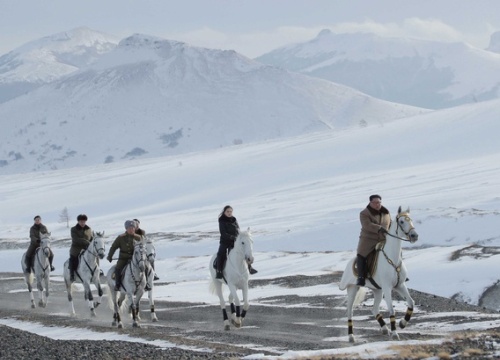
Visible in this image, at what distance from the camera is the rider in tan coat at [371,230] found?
21.3 metres

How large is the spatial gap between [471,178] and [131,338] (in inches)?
Answer: 3541

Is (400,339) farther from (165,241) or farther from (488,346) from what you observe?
A: (165,241)

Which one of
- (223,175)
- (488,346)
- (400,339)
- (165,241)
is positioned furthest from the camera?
(223,175)

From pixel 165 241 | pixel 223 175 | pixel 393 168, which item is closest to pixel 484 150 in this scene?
pixel 393 168

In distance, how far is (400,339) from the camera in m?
19.7

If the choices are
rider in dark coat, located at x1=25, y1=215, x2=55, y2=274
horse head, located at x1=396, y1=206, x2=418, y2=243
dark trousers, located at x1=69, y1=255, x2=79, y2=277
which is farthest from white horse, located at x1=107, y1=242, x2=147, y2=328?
horse head, located at x1=396, y1=206, x2=418, y2=243

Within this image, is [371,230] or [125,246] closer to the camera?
[371,230]

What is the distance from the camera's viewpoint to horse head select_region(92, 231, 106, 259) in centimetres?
Result: 2858

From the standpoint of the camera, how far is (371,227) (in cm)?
2133

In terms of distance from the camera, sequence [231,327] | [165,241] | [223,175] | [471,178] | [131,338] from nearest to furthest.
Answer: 1. [131,338]
2. [231,327]
3. [165,241]
4. [471,178]
5. [223,175]

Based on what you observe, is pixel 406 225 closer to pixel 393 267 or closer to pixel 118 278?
pixel 393 267

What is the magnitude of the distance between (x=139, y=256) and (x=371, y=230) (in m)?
8.15

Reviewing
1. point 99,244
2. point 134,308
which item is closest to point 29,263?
point 99,244

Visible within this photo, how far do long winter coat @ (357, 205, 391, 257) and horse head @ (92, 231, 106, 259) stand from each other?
410 inches
